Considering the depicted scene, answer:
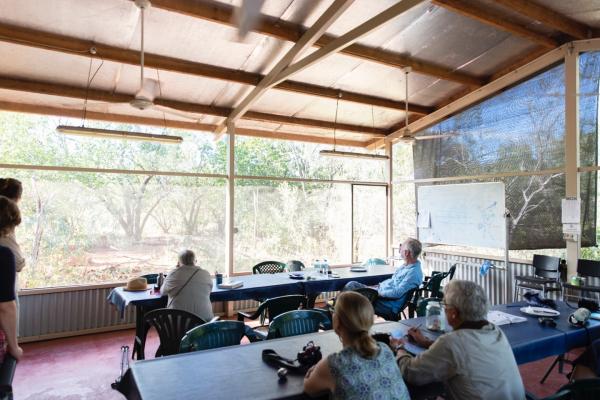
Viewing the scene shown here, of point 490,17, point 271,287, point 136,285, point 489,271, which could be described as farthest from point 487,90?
point 136,285

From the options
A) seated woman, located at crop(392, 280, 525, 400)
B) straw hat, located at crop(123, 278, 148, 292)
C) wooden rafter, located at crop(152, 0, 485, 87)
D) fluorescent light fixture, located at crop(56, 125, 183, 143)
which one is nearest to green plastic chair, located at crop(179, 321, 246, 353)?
seated woman, located at crop(392, 280, 525, 400)

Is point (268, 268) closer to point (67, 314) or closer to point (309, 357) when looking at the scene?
point (67, 314)

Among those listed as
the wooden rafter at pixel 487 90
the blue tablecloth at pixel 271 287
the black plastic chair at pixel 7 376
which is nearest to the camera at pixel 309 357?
the black plastic chair at pixel 7 376

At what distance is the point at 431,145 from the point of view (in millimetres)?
6941

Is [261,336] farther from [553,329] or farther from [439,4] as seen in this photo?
[439,4]

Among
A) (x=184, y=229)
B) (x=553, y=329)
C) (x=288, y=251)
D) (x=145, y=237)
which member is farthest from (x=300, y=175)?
(x=553, y=329)

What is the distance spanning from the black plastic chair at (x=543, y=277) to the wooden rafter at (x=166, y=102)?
361 centimetres

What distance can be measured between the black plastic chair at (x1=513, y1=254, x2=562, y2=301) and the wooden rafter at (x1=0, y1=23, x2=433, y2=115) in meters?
3.42

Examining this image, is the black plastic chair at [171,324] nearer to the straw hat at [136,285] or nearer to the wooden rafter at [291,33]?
the straw hat at [136,285]

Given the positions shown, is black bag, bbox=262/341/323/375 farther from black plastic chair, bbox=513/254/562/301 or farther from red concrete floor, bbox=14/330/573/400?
black plastic chair, bbox=513/254/562/301

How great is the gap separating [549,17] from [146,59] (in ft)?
15.3

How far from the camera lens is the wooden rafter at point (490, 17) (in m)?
4.01

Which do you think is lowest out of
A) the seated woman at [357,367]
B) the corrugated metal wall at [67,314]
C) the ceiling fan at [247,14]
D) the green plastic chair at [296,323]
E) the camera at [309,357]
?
the corrugated metal wall at [67,314]

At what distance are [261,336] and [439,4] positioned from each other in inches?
146
